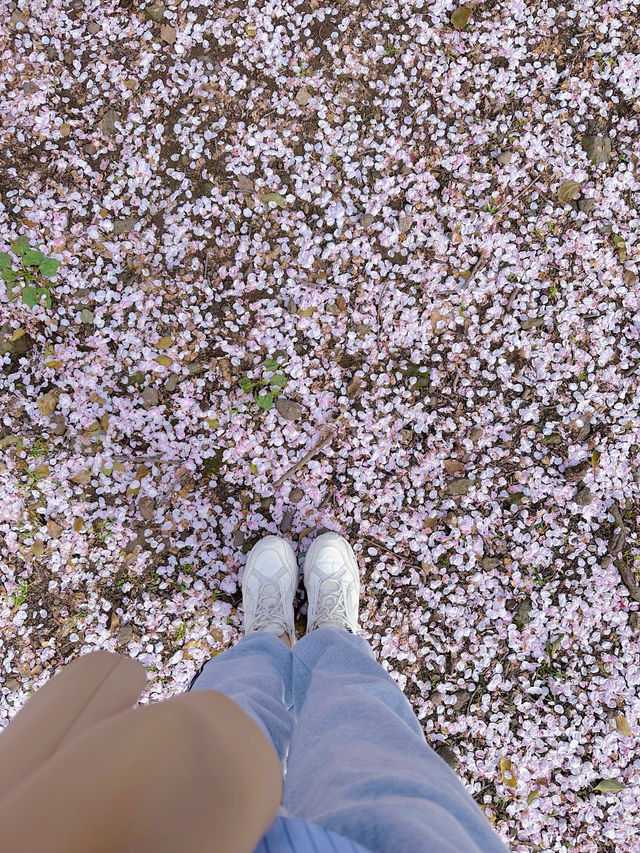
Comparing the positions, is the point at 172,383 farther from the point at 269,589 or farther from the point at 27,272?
the point at 269,589

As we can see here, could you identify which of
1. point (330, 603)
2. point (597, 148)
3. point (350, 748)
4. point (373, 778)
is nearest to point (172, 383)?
point (330, 603)

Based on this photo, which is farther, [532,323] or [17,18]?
[17,18]

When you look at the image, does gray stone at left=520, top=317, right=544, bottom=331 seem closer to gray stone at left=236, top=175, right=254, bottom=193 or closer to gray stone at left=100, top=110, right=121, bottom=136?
gray stone at left=236, top=175, right=254, bottom=193

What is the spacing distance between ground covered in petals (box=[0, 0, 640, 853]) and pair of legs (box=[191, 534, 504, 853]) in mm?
248

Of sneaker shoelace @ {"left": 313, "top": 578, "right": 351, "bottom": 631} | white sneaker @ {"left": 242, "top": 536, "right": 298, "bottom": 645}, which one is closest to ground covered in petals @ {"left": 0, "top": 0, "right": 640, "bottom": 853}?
white sneaker @ {"left": 242, "top": 536, "right": 298, "bottom": 645}

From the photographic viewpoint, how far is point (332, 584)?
2.89 meters

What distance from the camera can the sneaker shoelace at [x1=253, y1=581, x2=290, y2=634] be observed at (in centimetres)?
286

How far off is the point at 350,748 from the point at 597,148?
3382mm

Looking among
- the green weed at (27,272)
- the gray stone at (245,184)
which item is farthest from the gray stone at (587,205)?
the green weed at (27,272)

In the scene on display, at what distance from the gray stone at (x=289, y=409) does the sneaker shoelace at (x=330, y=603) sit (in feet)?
3.04

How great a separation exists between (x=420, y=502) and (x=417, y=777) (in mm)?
1768

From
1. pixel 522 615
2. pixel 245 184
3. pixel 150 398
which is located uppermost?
pixel 245 184

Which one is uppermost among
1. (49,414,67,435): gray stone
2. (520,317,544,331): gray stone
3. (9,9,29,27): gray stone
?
(9,9,29,27): gray stone

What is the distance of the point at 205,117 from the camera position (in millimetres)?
3146
